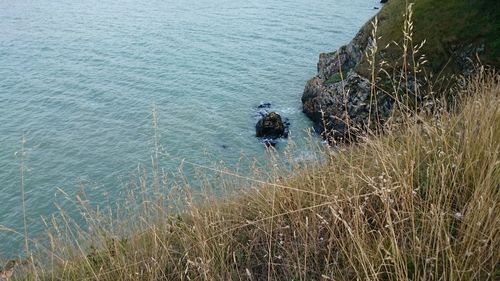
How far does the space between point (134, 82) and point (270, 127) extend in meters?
10.7

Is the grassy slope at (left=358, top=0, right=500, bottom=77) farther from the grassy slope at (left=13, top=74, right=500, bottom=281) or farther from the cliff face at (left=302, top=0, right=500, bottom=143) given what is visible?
the grassy slope at (left=13, top=74, right=500, bottom=281)

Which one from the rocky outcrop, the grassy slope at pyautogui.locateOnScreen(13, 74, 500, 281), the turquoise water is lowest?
the turquoise water

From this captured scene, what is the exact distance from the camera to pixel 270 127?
69.4 feet

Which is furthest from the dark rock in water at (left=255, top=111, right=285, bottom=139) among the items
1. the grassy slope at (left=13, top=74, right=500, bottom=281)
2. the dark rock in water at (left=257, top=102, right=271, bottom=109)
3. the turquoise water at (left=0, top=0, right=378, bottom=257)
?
the grassy slope at (left=13, top=74, right=500, bottom=281)

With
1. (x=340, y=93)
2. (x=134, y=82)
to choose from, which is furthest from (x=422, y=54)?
(x=134, y=82)

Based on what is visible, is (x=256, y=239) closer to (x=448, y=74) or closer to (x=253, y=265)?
(x=253, y=265)

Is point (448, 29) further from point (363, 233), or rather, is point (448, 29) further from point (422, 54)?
point (363, 233)

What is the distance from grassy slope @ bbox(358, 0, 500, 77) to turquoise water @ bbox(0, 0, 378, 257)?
20.4 feet

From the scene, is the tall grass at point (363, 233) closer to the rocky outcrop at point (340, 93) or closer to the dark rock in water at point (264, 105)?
the rocky outcrop at point (340, 93)

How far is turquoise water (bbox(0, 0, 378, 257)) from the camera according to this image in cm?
1881

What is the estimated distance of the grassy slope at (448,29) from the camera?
1787 cm

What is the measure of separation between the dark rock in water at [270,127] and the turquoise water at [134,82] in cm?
75

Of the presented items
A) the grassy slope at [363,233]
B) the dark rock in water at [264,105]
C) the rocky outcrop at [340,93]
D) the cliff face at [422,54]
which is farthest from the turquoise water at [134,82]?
the grassy slope at [363,233]

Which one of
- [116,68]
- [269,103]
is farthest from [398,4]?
[116,68]
